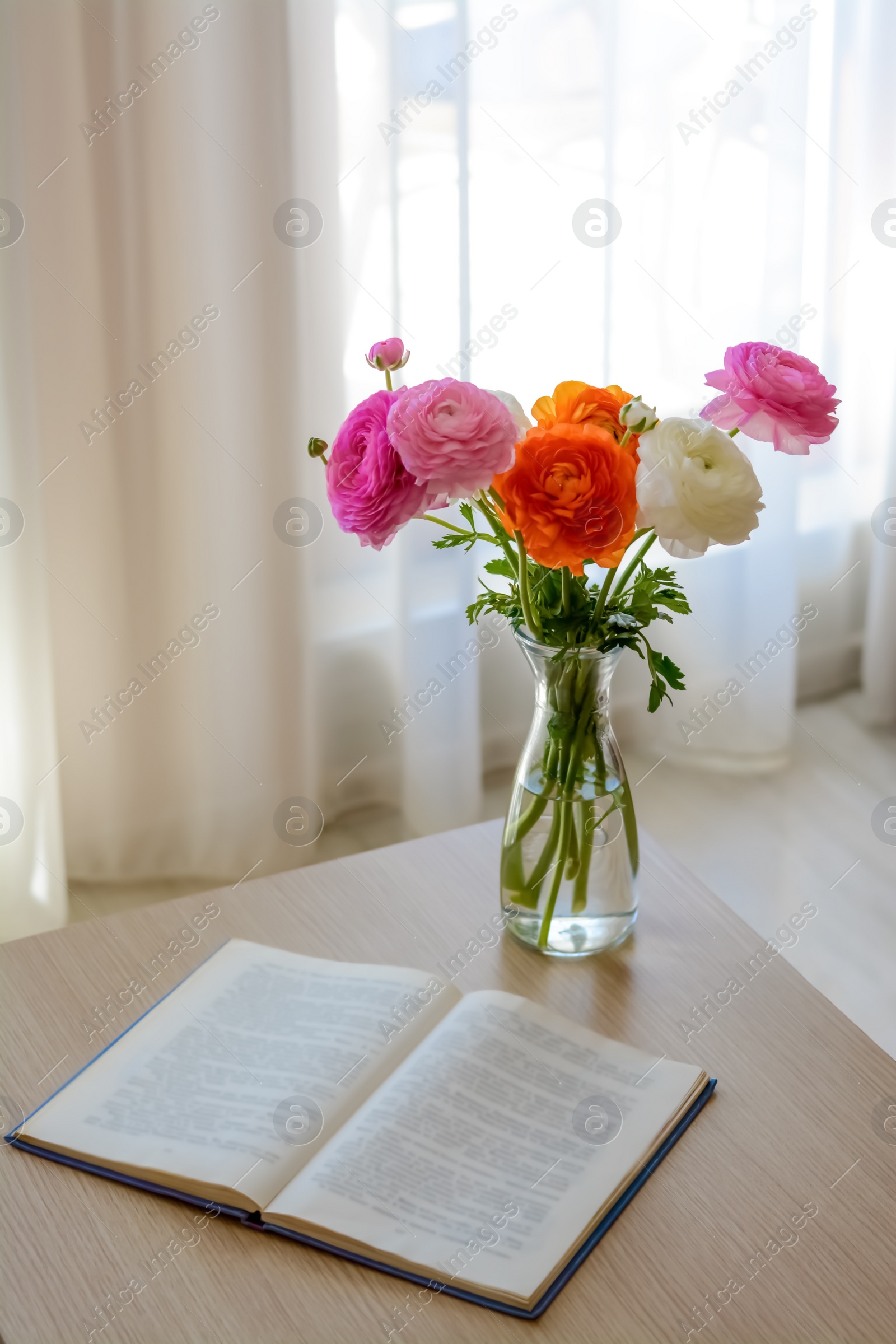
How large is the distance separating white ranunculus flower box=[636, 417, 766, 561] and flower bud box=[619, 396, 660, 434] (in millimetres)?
14

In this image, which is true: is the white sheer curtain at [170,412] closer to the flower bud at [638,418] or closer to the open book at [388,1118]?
the open book at [388,1118]

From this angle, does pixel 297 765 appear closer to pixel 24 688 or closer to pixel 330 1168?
pixel 24 688

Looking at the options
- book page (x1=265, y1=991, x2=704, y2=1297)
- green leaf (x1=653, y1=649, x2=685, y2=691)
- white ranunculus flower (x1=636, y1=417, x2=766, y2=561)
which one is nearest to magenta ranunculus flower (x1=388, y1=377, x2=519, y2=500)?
white ranunculus flower (x1=636, y1=417, x2=766, y2=561)

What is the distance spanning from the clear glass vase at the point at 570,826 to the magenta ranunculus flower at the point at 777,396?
0.22 meters

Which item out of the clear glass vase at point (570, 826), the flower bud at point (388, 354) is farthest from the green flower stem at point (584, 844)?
the flower bud at point (388, 354)

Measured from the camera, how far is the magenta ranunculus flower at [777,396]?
912 mm

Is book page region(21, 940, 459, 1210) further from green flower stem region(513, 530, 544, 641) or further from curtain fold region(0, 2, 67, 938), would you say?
curtain fold region(0, 2, 67, 938)

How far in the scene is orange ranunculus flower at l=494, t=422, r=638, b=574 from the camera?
2.91 feet

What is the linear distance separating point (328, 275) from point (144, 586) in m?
0.59

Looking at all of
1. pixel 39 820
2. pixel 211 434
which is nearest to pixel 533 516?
pixel 211 434

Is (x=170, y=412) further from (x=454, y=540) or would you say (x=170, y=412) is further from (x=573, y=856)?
(x=573, y=856)

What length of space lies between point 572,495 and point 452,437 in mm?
95

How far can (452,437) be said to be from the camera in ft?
2.84

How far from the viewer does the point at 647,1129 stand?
0.93 meters
